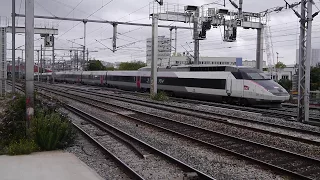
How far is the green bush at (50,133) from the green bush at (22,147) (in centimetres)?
25

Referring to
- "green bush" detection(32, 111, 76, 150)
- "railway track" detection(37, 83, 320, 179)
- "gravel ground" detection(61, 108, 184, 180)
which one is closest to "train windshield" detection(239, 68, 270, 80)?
"railway track" detection(37, 83, 320, 179)

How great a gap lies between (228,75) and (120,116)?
911 cm

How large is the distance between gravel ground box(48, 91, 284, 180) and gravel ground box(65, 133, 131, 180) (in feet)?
5.97

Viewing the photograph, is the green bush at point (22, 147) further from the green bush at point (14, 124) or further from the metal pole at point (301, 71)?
the metal pole at point (301, 71)

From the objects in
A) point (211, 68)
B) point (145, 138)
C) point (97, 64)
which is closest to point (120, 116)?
point (145, 138)

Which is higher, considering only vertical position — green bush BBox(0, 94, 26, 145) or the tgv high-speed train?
the tgv high-speed train

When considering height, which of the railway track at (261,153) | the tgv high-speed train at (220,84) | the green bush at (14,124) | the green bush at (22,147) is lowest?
the railway track at (261,153)

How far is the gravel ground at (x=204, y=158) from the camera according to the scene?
7.70 m

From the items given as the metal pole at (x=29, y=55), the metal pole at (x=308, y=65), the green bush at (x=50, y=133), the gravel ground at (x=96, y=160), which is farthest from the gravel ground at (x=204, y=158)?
the metal pole at (x=308, y=65)

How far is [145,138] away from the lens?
12156 millimetres

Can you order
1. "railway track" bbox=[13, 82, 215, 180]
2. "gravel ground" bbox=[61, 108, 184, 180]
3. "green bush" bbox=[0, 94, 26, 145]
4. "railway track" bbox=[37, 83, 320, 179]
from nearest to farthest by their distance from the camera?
"railway track" bbox=[13, 82, 215, 180] < "gravel ground" bbox=[61, 108, 184, 180] < "railway track" bbox=[37, 83, 320, 179] < "green bush" bbox=[0, 94, 26, 145]

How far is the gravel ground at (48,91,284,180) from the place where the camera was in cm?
770

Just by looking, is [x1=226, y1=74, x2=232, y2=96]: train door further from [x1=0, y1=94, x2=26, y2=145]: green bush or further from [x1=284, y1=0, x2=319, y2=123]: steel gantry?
[x1=0, y1=94, x2=26, y2=145]: green bush

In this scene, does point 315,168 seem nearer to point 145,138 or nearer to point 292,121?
point 145,138
